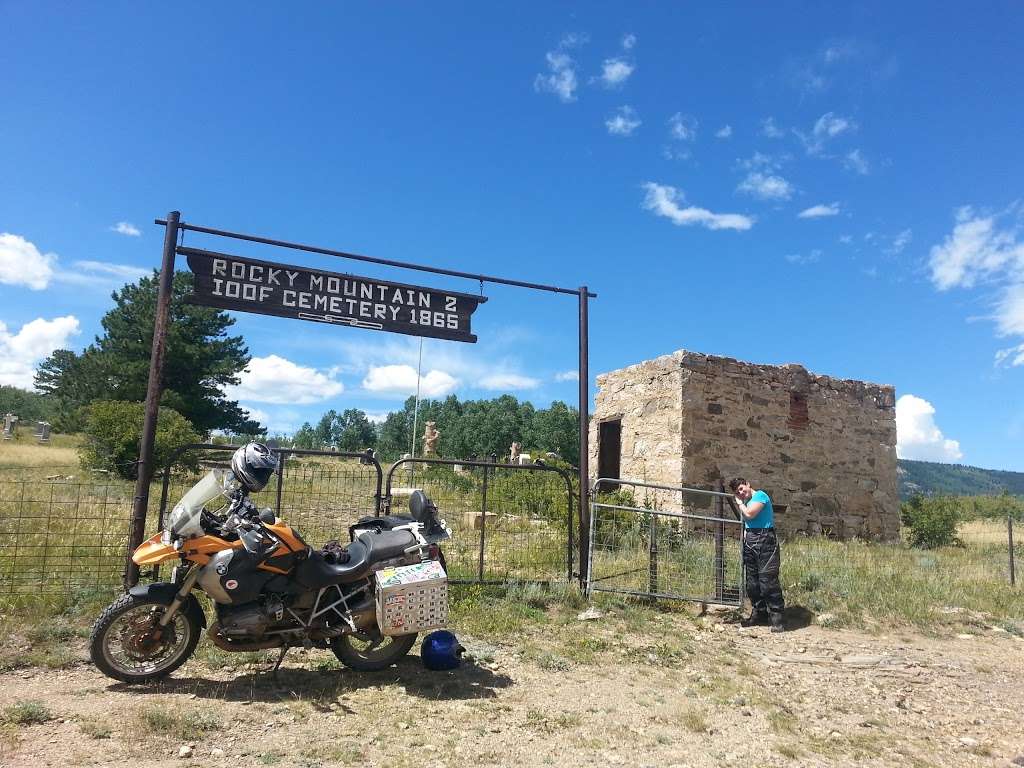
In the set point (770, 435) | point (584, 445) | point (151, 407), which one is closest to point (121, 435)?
point (151, 407)

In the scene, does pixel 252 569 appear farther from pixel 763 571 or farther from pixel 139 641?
pixel 763 571

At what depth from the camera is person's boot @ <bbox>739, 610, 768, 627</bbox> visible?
7059 millimetres

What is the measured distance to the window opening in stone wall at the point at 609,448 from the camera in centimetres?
1408

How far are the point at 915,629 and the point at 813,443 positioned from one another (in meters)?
5.86

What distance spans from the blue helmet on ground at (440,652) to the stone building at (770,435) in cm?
707

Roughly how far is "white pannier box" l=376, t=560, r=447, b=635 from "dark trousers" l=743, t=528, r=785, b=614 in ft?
12.5

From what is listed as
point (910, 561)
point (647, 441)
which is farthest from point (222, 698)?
point (910, 561)

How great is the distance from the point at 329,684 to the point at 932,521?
44.6 feet

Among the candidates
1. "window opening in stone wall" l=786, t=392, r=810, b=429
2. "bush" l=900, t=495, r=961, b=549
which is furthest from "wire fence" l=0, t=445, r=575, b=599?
"bush" l=900, t=495, r=961, b=549

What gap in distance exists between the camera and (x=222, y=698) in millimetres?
4230

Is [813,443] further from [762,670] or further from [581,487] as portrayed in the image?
[762,670]

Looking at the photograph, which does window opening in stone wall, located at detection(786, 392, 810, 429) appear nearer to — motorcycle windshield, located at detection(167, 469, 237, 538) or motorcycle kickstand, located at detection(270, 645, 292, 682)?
motorcycle kickstand, located at detection(270, 645, 292, 682)

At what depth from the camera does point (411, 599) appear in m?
4.72

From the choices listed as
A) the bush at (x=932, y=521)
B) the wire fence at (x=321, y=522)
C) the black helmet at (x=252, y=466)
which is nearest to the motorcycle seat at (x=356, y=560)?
the black helmet at (x=252, y=466)
